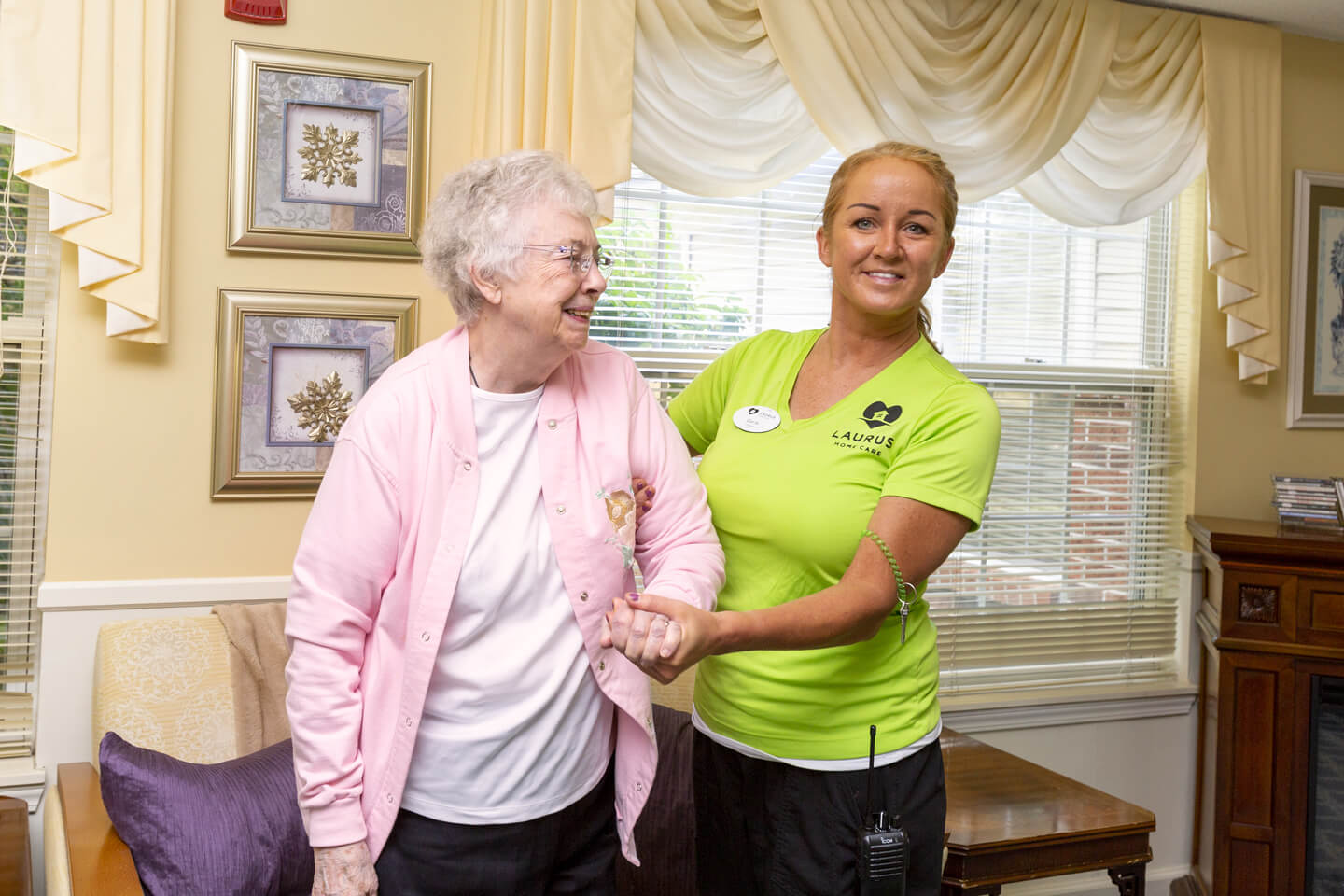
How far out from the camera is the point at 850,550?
62.9 inches

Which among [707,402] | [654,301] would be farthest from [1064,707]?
[707,402]

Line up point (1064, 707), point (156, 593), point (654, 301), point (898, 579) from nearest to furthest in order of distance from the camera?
point (898, 579) → point (156, 593) → point (654, 301) → point (1064, 707)

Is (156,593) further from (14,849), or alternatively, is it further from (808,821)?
(808,821)

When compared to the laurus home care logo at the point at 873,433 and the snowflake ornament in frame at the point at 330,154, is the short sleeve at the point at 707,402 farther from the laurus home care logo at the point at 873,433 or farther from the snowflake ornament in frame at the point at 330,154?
the snowflake ornament in frame at the point at 330,154

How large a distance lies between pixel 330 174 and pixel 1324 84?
135 inches

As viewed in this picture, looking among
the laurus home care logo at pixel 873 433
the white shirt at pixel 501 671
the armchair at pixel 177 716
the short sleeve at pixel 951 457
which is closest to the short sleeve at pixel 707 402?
the laurus home care logo at pixel 873 433

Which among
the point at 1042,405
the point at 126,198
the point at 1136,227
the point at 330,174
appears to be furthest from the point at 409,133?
the point at 1136,227

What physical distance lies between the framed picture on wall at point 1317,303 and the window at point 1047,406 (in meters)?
0.43

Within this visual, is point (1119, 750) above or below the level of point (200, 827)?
below

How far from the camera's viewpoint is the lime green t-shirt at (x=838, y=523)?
159cm

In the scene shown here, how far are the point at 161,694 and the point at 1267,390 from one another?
3668mm

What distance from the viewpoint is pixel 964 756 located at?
3.10m

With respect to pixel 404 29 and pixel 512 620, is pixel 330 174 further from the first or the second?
pixel 512 620

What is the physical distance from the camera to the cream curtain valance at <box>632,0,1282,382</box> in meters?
3.09
